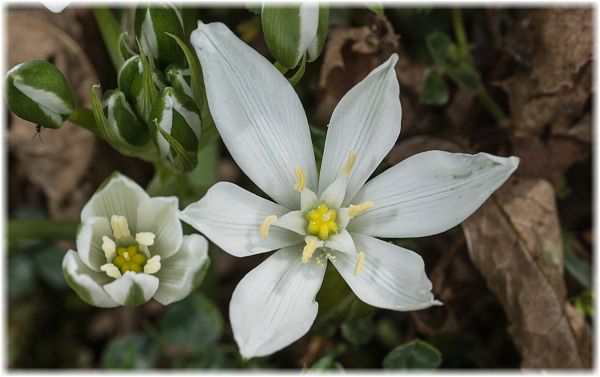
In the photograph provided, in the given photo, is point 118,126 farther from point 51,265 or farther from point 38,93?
point 51,265

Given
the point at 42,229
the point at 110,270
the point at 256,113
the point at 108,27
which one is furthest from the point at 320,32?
the point at 42,229

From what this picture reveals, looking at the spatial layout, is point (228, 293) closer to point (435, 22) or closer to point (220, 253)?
point (220, 253)

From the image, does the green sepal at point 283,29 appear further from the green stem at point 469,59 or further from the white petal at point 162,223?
the green stem at point 469,59

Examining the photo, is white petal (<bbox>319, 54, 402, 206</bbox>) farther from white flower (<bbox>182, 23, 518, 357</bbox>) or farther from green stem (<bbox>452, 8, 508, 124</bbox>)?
green stem (<bbox>452, 8, 508, 124</bbox>)

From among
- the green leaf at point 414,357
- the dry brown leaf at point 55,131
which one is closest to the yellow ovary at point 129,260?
the green leaf at point 414,357

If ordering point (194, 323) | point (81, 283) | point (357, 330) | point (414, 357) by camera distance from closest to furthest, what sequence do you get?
1. point (81, 283)
2. point (414, 357)
3. point (357, 330)
4. point (194, 323)

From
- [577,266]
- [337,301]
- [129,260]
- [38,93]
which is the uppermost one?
[38,93]
